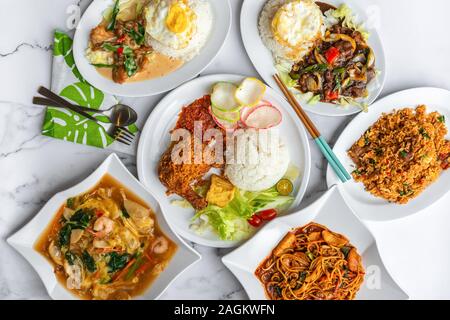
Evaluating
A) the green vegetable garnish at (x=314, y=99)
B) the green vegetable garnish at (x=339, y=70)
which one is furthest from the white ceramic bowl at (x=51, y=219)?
the green vegetable garnish at (x=339, y=70)

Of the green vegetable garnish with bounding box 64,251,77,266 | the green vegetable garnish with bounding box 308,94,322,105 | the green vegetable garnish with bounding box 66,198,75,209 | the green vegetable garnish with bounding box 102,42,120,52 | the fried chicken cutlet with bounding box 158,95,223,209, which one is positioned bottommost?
the green vegetable garnish with bounding box 64,251,77,266

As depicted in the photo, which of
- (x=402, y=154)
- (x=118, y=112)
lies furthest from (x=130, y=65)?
(x=402, y=154)

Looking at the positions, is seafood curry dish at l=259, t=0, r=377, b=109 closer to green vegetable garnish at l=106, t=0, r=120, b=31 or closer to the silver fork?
green vegetable garnish at l=106, t=0, r=120, b=31

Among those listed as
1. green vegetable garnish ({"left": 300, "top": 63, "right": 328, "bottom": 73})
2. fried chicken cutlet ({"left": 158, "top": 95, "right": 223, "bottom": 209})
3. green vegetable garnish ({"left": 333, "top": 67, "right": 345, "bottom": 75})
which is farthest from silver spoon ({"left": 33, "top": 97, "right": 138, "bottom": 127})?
green vegetable garnish ({"left": 333, "top": 67, "right": 345, "bottom": 75})

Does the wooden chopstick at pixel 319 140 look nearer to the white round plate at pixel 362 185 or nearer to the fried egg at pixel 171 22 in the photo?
the white round plate at pixel 362 185
